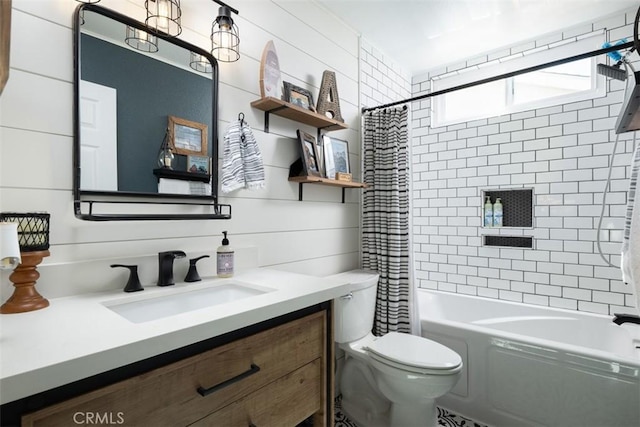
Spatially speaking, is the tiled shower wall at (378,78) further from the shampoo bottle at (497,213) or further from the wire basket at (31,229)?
the wire basket at (31,229)

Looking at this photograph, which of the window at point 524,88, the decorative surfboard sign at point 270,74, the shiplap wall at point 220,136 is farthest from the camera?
the window at point 524,88

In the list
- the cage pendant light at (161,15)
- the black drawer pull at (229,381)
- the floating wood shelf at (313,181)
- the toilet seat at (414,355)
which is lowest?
the toilet seat at (414,355)

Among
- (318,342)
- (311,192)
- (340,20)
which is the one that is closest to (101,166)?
(318,342)

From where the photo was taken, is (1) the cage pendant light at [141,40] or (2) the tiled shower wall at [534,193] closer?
(1) the cage pendant light at [141,40]

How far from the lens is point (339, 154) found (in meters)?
2.28

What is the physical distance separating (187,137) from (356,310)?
131 centimetres

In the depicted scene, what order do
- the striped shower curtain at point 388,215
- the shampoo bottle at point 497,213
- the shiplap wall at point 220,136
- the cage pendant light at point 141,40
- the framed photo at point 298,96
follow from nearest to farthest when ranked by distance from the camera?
the shiplap wall at point 220,136 → the cage pendant light at point 141,40 → the framed photo at point 298,96 → the striped shower curtain at point 388,215 → the shampoo bottle at point 497,213

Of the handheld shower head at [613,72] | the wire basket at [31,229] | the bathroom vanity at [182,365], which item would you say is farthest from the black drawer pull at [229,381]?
the handheld shower head at [613,72]

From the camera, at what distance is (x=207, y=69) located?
152 cm

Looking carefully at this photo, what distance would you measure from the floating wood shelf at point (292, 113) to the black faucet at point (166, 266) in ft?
2.83

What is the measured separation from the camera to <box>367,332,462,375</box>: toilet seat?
155 cm

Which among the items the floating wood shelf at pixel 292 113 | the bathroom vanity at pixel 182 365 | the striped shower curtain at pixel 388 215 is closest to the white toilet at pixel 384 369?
the striped shower curtain at pixel 388 215

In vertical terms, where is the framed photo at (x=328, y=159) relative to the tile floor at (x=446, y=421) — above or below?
above

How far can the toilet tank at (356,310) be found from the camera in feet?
6.18
